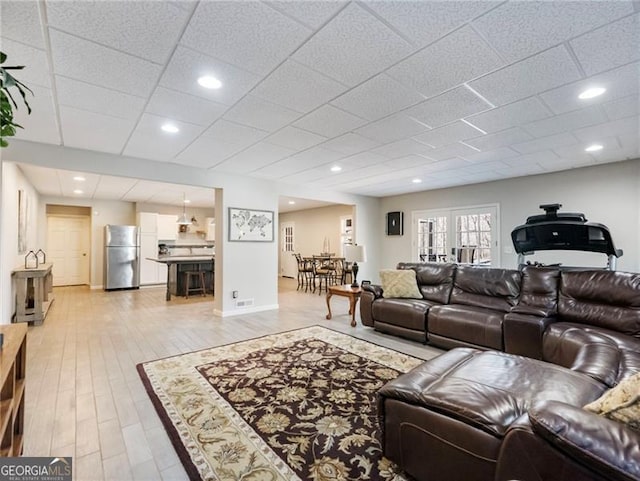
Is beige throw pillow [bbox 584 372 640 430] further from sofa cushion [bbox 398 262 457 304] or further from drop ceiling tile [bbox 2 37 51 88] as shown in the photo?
drop ceiling tile [bbox 2 37 51 88]

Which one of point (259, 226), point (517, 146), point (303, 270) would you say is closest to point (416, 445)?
point (517, 146)

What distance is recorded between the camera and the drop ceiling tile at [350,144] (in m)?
3.64

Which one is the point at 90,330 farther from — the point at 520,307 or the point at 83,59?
the point at 520,307

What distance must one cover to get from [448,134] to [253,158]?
2609mm

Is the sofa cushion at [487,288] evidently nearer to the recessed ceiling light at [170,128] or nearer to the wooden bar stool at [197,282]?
the recessed ceiling light at [170,128]

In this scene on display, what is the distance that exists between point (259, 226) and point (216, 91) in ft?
11.1

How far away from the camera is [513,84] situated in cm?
242

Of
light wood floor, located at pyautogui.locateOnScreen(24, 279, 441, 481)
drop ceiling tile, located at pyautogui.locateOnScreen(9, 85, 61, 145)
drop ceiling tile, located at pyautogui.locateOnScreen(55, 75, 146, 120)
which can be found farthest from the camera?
drop ceiling tile, located at pyautogui.locateOnScreen(9, 85, 61, 145)

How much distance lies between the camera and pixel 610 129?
3.38 m

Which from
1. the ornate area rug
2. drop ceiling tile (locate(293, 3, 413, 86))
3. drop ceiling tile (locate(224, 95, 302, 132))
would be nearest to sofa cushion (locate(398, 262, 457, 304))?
the ornate area rug

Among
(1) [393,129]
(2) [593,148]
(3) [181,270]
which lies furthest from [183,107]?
(3) [181,270]

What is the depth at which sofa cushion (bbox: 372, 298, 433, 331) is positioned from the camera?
3816 mm

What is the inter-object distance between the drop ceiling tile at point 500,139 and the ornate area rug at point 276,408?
2.70m

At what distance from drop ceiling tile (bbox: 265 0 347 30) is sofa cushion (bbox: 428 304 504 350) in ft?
10.4
